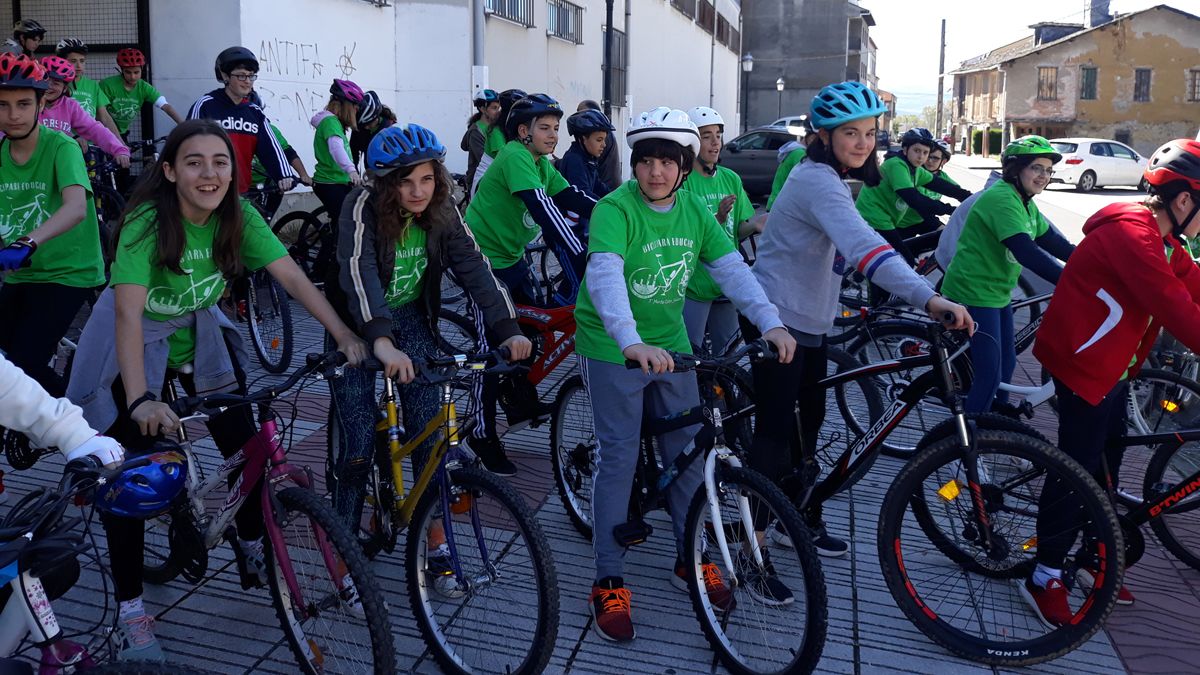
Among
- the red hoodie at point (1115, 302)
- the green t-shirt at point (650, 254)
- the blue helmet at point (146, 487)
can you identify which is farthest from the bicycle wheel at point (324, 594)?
the red hoodie at point (1115, 302)

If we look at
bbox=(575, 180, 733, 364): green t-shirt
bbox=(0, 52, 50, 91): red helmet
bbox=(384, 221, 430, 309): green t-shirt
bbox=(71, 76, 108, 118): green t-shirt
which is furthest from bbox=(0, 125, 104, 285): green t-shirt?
bbox=(71, 76, 108, 118): green t-shirt

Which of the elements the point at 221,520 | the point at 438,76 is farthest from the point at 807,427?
the point at 438,76

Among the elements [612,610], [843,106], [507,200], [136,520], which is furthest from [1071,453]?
[136,520]

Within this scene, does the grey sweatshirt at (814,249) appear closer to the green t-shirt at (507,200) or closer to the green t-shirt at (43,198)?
the green t-shirt at (507,200)

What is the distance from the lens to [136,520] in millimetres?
3592

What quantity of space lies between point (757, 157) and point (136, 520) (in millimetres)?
22664

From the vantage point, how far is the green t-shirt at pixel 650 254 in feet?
12.6

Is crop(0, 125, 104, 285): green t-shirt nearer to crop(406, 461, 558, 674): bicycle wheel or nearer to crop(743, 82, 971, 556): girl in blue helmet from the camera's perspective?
crop(406, 461, 558, 674): bicycle wheel

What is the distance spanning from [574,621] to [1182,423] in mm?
3101

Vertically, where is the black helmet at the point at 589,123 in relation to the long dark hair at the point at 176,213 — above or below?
above

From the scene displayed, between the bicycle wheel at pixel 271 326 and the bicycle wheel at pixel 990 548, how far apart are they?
15.2 feet

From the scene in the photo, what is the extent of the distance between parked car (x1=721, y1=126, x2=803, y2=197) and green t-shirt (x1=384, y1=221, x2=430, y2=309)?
20690 millimetres

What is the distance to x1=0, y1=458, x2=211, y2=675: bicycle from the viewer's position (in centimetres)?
210

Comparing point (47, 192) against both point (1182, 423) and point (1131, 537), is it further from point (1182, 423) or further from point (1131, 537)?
point (1182, 423)
